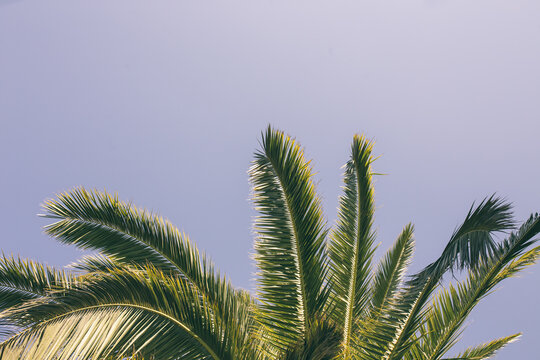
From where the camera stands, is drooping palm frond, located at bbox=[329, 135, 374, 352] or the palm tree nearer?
the palm tree

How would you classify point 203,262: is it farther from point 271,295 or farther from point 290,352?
point 290,352

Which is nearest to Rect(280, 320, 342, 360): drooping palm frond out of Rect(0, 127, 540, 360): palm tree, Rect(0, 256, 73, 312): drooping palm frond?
Rect(0, 127, 540, 360): palm tree

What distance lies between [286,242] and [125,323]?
2457 mm

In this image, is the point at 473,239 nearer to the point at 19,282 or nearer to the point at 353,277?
the point at 353,277

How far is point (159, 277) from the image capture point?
14.4 ft

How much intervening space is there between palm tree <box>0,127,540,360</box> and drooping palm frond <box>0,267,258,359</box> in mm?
11

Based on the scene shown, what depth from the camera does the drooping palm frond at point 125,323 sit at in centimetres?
374

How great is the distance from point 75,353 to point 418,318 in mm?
3508

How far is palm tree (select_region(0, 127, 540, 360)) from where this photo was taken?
4047 millimetres

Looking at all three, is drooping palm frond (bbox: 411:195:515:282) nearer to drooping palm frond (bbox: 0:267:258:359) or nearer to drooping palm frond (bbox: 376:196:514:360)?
drooping palm frond (bbox: 376:196:514:360)

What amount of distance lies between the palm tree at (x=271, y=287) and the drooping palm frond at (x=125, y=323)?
0.01 metres

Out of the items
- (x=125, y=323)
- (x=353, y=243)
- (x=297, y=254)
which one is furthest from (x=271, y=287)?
(x=125, y=323)

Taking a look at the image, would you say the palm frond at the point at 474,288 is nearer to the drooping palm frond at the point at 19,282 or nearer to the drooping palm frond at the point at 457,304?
the drooping palm frond at the point at 457,304

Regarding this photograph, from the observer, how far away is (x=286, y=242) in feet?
19.7
